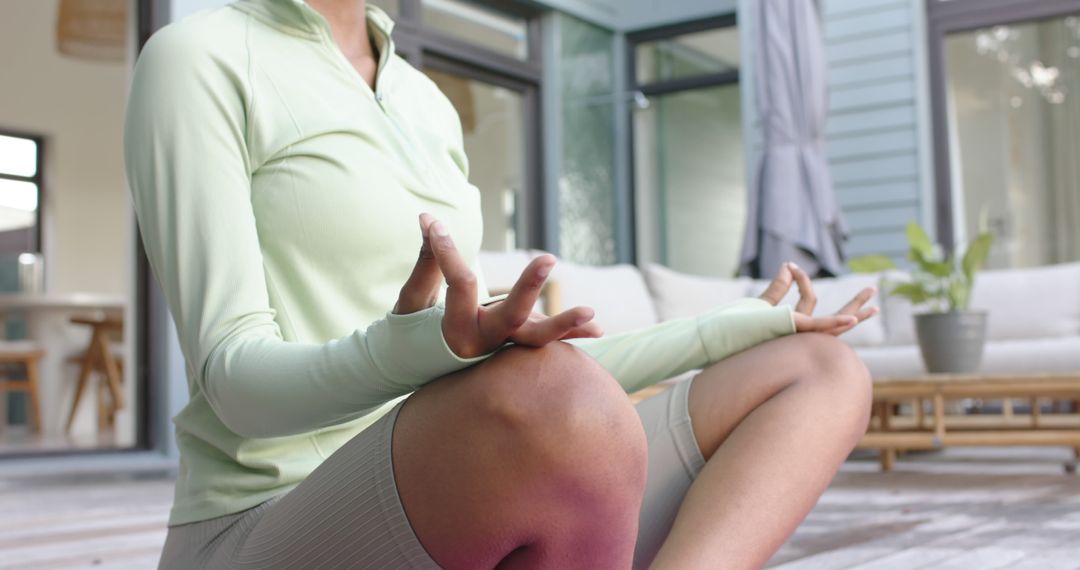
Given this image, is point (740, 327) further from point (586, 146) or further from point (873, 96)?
point (586, 146)

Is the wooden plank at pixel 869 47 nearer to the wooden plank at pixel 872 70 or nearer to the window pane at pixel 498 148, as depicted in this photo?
the wooden plank at pixel 872 70

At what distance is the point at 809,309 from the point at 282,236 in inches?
23.1

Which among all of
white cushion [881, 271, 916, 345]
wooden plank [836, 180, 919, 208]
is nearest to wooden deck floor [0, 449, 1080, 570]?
white cushion [881, 271, 916, 345]

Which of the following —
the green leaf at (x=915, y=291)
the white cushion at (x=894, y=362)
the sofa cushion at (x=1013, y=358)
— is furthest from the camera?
the white cushion at (x=894, y=362)

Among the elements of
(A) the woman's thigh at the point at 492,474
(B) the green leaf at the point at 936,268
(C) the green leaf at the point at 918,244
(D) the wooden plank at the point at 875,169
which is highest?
(D) the wooden plank at the point at 875,169

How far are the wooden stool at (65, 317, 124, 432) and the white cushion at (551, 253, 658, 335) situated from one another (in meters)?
3.61

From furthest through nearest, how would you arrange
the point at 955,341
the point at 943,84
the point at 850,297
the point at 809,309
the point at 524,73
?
1. the point at 524,73
2. the point at 943,84
3. the point at 850,297
4. the point at 955,341
5. the point at 809,309

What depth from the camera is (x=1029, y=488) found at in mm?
3131

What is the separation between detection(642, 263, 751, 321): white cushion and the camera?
5.19 meters

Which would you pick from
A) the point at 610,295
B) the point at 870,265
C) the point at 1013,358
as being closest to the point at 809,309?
the point at 870,265

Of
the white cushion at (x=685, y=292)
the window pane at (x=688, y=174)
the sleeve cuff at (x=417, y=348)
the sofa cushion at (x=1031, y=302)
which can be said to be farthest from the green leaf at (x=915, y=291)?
the window pane at (x=688, y=174)

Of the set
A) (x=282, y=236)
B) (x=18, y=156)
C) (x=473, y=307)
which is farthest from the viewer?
(x=18, y=156)

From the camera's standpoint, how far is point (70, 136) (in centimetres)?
845

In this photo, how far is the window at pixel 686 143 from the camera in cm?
702
